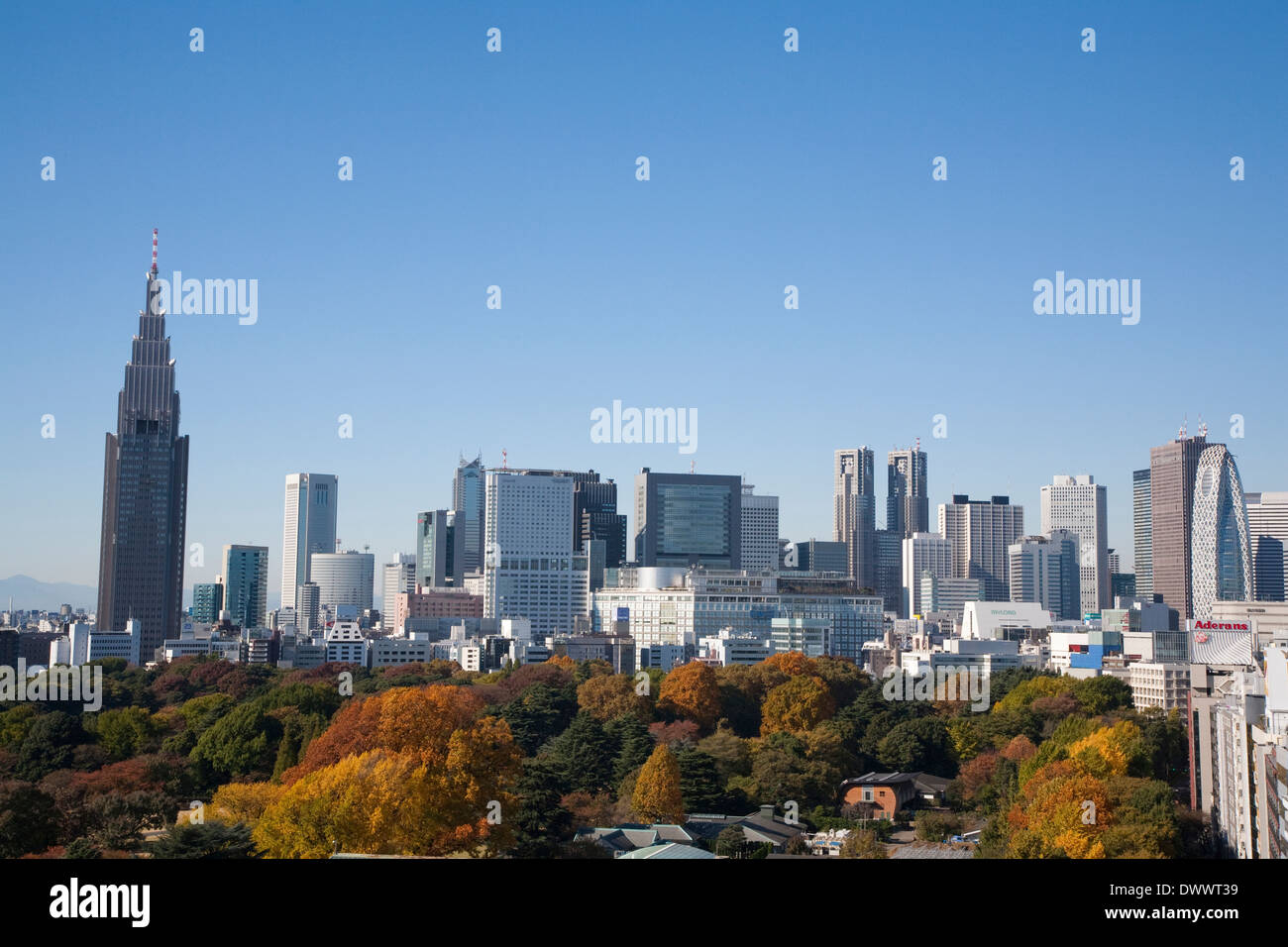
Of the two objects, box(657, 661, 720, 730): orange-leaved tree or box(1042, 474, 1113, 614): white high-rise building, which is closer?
box(657, 661, 720, 730): orange-leaved tree

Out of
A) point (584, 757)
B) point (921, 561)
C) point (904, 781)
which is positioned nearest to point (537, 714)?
point (584, 757)

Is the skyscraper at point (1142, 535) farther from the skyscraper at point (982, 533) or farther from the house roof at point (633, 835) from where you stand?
the house roof at point (633, 835)

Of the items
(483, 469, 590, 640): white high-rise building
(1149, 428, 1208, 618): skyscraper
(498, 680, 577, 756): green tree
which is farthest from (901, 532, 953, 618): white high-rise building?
(498, 680, 577, 756): green tree

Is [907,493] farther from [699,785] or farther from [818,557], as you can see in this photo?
[699,785]

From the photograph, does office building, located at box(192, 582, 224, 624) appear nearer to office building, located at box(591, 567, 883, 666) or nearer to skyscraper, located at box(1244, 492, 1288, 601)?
office building, located at box(591, 567, 883, 666)

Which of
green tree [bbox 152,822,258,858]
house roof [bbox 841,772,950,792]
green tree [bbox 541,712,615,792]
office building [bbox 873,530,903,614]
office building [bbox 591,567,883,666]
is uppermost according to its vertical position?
office building [bbox 873,530,903,614]

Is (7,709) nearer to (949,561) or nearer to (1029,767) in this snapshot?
(1029,767)
